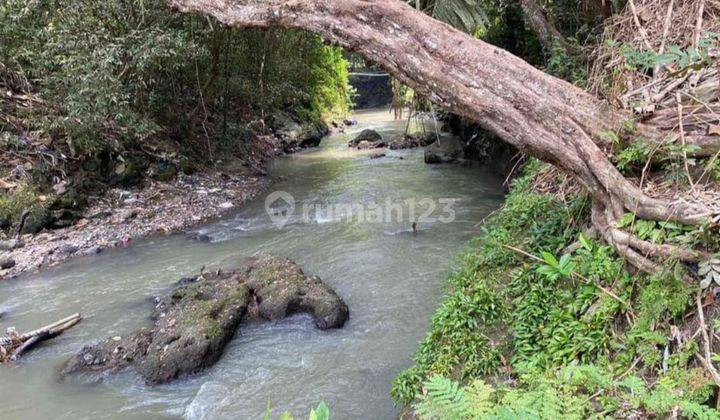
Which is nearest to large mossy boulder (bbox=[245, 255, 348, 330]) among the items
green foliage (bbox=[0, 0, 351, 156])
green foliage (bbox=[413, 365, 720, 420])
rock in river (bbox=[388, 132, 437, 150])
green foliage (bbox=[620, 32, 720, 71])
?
green foliage (bbox=[413, 365, 720, 420])

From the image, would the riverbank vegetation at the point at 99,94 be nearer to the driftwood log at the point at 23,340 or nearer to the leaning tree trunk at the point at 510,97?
the driftwood log at the point at 23,340

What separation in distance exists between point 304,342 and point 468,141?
31.6 ft

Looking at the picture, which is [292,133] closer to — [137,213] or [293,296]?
[137,213]

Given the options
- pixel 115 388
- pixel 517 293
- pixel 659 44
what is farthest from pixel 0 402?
pixel 659 44

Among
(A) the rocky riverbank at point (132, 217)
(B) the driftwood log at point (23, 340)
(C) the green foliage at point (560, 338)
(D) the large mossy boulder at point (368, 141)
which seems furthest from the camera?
(D) the large mossy boulder at point (368, 141)

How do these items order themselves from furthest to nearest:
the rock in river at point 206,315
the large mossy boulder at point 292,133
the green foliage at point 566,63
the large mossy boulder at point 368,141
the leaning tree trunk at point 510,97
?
the large mossy boulder at point 368,141, the large mossy boulder at point 292,133, the green foliage at point 566,63, the rock in river at point 206,315, the leaning tree trunk at point 510,97

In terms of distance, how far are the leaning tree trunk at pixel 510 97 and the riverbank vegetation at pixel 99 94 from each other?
210 inches

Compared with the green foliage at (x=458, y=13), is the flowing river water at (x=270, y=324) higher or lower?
lower

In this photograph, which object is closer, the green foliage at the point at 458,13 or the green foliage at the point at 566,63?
the green foliage at the point at 566,63

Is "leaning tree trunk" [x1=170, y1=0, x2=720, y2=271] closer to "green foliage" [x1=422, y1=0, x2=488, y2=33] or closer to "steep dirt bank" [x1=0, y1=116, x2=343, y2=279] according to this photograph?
"green foliage" [x1=422, y1=0, x2=488, y2=33]

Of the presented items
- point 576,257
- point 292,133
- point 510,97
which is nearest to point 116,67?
point 510,97

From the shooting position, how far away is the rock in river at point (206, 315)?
15.5ft

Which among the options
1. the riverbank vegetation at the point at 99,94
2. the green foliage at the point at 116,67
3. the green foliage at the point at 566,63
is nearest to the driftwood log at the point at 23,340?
the riverbank vegetation at the point at 99,94

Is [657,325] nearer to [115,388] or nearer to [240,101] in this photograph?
[115,388]
